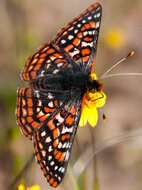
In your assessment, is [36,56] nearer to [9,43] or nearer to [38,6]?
[9,43]

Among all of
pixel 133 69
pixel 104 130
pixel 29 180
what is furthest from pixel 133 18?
pixel 29 180

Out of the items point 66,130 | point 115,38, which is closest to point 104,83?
point 115,38

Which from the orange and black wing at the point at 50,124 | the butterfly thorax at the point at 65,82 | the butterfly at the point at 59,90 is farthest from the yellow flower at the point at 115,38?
the orange and black wing at the point at 50,124

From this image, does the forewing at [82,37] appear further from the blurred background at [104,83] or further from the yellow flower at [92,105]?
the blurred background at [104,83]

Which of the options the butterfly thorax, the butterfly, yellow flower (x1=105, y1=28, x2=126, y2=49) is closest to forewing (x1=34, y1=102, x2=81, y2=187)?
the butterfly

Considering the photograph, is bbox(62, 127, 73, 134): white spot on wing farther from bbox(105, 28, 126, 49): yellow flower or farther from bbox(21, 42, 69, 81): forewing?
bbox(105, 28, 126, 49): yellow flower

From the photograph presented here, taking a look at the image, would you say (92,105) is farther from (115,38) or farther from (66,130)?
(115,38)
